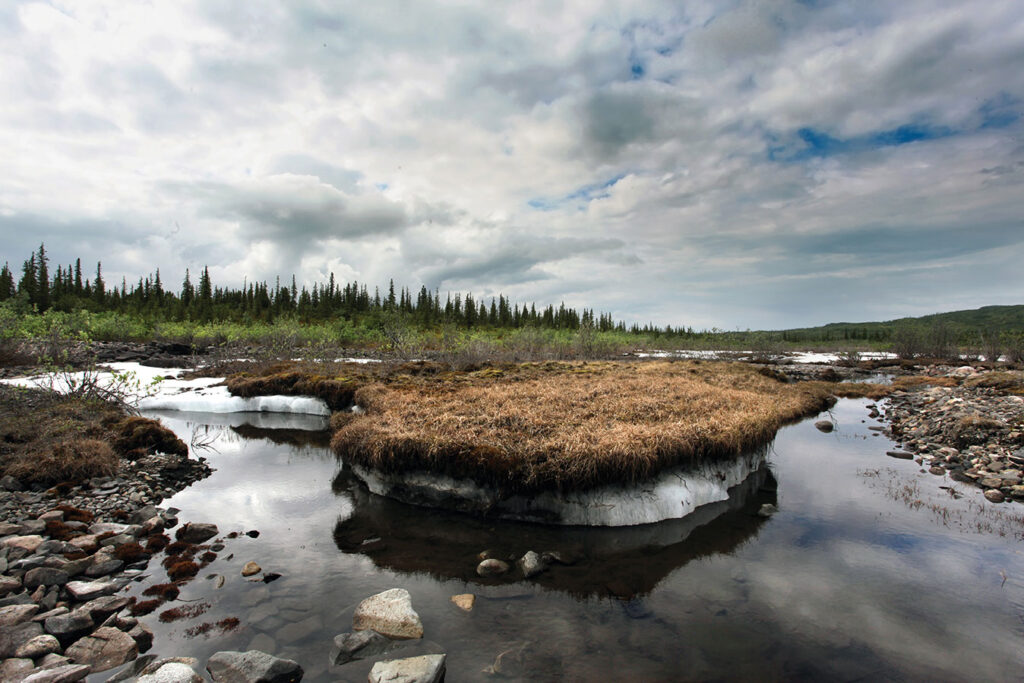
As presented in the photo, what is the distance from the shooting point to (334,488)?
1181 cm

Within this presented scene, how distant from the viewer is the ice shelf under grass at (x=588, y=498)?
29.9ft

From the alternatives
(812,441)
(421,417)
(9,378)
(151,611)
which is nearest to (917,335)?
(812,441)

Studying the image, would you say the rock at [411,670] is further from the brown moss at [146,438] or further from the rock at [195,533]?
the brown moss at [146,438]

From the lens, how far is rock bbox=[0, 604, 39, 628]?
5379 mm

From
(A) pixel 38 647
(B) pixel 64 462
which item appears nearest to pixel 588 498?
(A) pixel 38 647

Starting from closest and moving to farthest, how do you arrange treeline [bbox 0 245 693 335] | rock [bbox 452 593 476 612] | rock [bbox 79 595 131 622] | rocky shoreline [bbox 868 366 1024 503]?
rock [bbox 79 595 131 622] < rock [bbox 452 593 476 612] < rocky shoreline [bbox 868 366 1024 503] < treeline [bbox 0 245 693 335]

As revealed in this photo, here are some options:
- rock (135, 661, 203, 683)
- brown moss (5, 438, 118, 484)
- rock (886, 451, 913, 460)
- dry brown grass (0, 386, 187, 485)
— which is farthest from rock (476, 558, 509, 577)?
rock (886, 451, 913, 460)

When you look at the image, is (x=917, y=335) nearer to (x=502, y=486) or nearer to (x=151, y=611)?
(x=502, y=486)

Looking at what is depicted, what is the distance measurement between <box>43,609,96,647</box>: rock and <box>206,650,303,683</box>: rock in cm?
187

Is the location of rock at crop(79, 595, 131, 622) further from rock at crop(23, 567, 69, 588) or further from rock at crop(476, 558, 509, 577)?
rock at crop(476, 558, 509, 577)

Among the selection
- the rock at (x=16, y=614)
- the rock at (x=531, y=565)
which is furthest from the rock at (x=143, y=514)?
the rock at (x=531, y=565)

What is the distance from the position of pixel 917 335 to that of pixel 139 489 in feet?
228

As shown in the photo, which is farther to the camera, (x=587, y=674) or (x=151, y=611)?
Answer: (x=151, y=611)

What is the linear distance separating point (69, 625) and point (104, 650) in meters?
0.72
